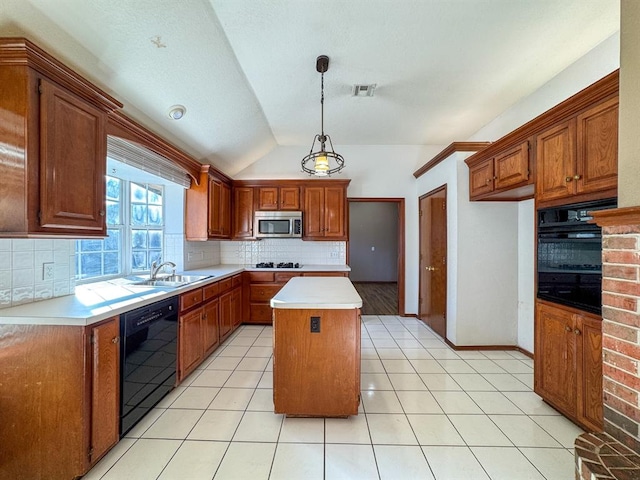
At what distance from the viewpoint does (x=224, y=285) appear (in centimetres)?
336

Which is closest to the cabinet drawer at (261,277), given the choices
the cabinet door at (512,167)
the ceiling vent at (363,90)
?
the ceiling vent at (363,90)

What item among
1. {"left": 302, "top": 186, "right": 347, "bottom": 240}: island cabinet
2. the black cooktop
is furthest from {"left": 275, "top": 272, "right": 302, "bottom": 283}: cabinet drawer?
{"left": 302, "top": 186, "right": 347, "bottom": 240}: island cabinet

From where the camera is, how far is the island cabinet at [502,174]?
234 centimetres

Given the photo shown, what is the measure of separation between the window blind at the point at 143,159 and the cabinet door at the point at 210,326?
145 cm

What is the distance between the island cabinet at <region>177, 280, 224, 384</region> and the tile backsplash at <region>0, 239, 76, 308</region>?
80 centimetres

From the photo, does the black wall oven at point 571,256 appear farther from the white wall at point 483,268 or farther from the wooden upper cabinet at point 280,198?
the wooden upper cabinet at point 280,198

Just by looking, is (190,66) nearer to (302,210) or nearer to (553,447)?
(302,210)

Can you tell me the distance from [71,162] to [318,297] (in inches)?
67.7

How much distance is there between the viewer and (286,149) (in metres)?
4.62

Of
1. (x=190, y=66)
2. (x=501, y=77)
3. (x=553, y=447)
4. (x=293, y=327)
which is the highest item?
(x=501, y=77)

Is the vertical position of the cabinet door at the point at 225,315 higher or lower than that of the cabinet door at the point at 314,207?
lower

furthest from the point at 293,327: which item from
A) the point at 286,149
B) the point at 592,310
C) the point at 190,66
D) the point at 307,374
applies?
the point at 286,149

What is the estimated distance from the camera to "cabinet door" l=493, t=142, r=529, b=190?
233cm

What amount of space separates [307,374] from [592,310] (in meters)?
1.89
